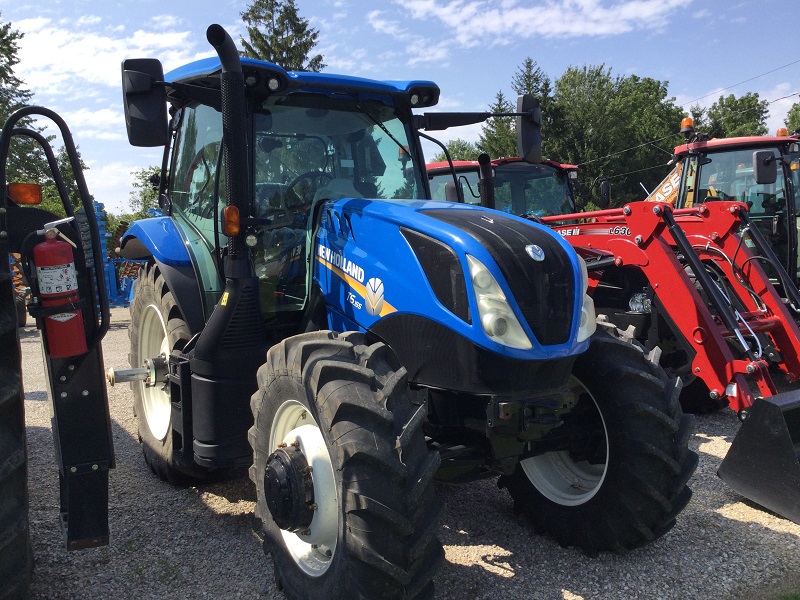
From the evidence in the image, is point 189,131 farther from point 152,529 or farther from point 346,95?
point 152,529

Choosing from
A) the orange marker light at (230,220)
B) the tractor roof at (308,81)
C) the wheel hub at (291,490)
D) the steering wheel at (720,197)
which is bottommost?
the wheel hub at (291,490)

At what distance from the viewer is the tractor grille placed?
246 cm

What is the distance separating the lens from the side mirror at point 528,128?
11.9ft

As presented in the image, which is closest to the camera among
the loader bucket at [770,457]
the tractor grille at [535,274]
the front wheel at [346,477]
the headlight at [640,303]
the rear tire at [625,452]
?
the front wheel at [346,477]

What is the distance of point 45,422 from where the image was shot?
18.5 ft

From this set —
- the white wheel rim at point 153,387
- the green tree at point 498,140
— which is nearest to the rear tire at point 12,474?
the white wheel rim at point 153,387

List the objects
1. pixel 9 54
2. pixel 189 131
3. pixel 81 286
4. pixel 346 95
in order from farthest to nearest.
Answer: pixel 9 54, pixel 189 131, pixel 346 95, pixel 81 286

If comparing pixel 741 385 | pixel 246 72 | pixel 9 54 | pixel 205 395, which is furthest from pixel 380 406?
pixel 9 54

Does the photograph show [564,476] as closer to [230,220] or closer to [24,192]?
[230,220]

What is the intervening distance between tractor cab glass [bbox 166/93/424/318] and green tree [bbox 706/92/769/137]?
44437 millimetres

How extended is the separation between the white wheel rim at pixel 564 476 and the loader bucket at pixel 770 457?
2.58ft

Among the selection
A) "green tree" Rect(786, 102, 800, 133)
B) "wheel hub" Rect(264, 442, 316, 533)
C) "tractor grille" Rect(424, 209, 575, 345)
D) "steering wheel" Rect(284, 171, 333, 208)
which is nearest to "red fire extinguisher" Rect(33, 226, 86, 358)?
"wheel hub" Rect(264, 442, 316, 533)

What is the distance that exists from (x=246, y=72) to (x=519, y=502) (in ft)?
8.41

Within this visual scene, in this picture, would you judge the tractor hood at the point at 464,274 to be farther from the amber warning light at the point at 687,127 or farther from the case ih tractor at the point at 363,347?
the amber warning light at the point at 687,127
